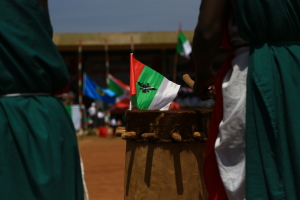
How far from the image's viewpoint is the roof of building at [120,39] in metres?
22.1

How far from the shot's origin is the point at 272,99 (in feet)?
6.81

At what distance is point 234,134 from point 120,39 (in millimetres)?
20396

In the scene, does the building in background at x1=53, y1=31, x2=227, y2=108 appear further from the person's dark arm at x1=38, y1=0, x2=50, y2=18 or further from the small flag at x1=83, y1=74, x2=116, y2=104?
the person's dark arm at x1=38, y1=0, x2=50, y2=18

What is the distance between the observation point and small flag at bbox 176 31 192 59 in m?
20.4

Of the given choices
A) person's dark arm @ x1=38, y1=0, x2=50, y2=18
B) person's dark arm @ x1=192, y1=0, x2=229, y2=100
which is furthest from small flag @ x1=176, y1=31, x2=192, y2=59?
person's dark arm @ x1=38, y1=0, x2=50, y2=18

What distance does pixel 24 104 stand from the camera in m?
2.00

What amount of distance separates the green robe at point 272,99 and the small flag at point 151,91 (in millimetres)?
1547

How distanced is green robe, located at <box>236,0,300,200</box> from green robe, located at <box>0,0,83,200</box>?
2.46 ft

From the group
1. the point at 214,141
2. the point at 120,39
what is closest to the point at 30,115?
the point at 214,141

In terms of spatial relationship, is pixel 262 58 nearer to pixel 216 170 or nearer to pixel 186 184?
pixel 216 170

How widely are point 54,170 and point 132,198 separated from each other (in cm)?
132

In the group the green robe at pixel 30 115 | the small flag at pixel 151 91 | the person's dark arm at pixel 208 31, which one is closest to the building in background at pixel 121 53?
the small flag at pixel 151 91

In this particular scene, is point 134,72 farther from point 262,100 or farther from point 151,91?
point 262,100

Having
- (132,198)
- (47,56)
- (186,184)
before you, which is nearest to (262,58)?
(47,56)
